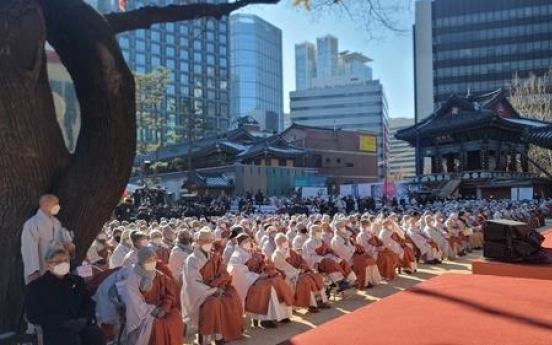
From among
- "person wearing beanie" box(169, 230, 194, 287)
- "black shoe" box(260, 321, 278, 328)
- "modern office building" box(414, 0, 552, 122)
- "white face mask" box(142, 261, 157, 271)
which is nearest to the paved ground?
"black shoe" box(260, 321, 278, 328)

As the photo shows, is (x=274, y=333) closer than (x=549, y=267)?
Yes

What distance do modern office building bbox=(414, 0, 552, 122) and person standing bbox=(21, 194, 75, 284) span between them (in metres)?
70.2

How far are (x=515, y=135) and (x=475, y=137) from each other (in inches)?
115

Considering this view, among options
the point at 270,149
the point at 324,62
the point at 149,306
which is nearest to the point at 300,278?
the point at 149,306

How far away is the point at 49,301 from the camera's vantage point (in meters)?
4.88

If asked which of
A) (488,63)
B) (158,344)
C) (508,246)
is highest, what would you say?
(488,63)

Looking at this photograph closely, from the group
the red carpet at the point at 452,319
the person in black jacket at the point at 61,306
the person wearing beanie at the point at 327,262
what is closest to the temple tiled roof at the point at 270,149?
the person wearing beanie at the point at 327,262

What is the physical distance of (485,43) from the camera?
73438 millimetres

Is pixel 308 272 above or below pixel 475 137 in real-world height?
below

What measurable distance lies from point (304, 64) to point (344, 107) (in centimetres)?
5053

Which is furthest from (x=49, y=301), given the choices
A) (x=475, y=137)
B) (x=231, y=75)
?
(x=231, y=75)

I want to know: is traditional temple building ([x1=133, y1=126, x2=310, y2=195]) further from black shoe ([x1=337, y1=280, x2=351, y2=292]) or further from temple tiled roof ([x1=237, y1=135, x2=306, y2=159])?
black shoe ([x1=337, y1=280, x2=351, y2=292])

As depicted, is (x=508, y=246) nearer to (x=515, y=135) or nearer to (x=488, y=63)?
(x=515, y=135)

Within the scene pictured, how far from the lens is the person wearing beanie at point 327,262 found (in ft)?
32.0
